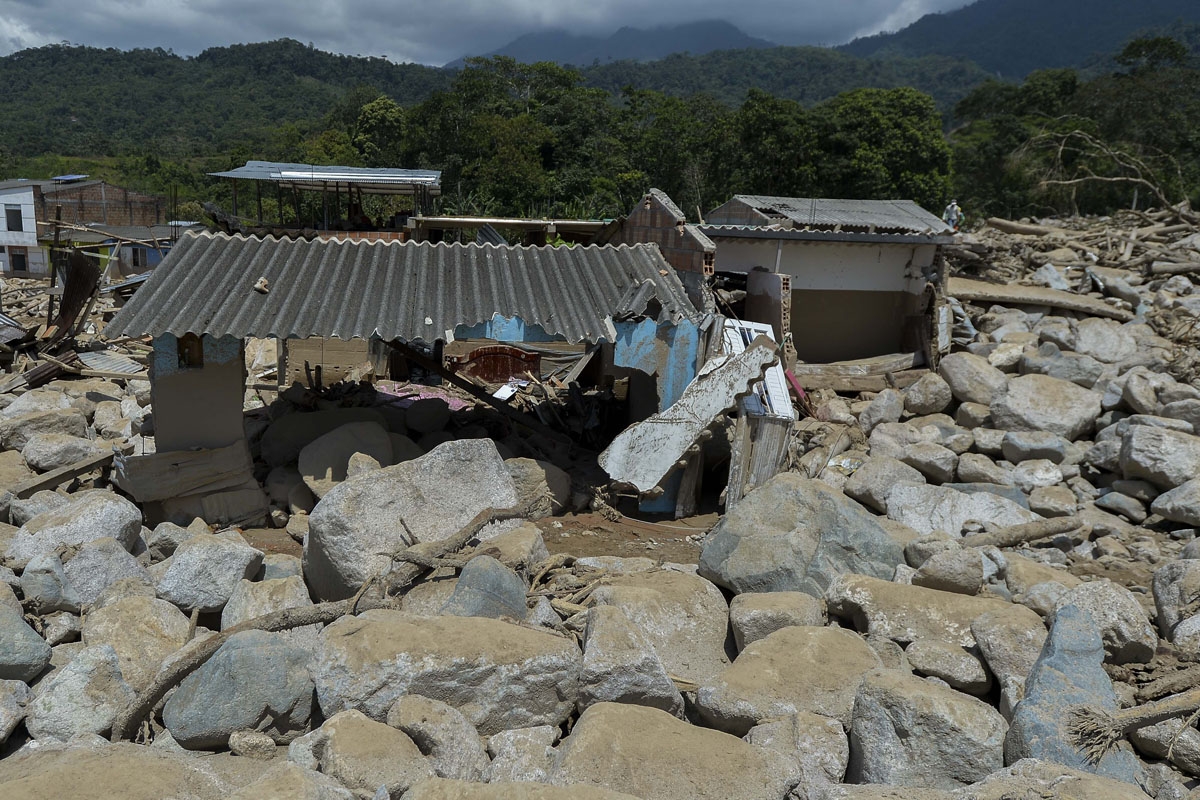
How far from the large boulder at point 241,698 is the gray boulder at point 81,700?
288 mm

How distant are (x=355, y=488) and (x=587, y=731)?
2789 mm

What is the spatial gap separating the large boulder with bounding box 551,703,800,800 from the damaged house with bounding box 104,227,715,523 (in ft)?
14.6

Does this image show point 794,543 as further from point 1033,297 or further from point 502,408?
point 1033,297

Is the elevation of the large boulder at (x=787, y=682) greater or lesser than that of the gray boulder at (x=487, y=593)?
lesser

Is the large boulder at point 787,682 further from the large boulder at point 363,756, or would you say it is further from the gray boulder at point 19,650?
the gray boulder at point 19,650

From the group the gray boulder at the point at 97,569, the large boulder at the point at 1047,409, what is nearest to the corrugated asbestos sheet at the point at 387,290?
the gray boulder at the point at 97,569

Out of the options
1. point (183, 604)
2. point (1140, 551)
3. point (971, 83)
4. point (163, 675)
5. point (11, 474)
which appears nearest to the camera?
point (163, 675)

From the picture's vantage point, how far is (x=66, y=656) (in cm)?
549

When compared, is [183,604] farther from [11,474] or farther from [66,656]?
[11,474]

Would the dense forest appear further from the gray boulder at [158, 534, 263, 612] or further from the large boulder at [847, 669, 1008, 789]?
the gray boulder at [158, 534, 263, 612]

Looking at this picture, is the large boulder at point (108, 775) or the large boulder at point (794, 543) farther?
the large boulder at point (794, 543)

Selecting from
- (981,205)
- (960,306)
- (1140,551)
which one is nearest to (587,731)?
(1140,551)

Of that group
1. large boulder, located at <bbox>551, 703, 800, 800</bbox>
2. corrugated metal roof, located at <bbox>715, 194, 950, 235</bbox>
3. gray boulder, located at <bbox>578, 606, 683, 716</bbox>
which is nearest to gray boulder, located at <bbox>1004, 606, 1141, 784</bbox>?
large boulder, located at <bbox>551, 703, 800, 800</bbox>

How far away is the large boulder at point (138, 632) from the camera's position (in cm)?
526
